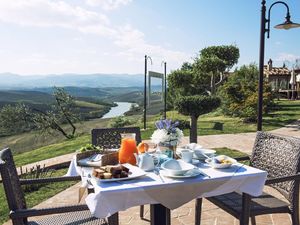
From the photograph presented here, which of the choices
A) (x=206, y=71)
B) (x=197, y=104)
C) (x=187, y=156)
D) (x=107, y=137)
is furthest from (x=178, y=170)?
(x=206, y=71)

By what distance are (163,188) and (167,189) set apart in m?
0.03

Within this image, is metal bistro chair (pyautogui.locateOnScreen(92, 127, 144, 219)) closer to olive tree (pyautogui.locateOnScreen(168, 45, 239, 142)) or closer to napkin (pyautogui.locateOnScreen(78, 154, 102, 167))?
napkin (pyautogui.locateOnScreen(78, 154, 102, 167))

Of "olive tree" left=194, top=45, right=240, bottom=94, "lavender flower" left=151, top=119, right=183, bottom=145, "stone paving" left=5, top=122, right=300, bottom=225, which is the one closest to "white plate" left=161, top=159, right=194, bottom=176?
"lavender flower" left=151, top=119, right=183, bottom=145

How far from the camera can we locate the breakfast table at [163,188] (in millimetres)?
1903

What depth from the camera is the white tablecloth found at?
1.90 m

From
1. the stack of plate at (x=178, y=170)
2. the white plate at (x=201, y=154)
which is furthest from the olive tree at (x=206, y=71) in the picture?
the stack of plate at (x=178, y=170)

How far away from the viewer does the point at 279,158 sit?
266 cm

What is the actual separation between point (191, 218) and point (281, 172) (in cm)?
108

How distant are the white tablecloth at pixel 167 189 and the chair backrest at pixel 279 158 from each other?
1.25ft

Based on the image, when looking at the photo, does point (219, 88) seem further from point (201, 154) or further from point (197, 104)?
point (201, 154)

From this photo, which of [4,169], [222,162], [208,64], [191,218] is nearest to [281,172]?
[222,162]

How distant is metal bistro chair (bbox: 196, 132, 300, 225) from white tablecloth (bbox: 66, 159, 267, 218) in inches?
6.3

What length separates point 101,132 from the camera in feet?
11.3

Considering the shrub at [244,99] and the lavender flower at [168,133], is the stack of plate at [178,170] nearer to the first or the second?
the lavender flower at [168,133]
